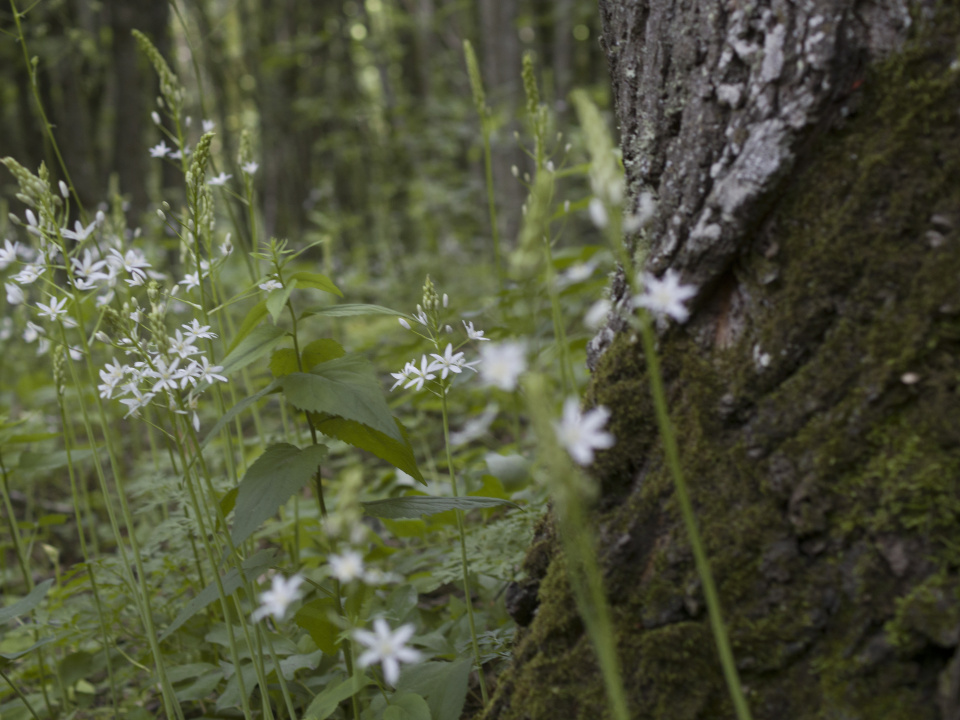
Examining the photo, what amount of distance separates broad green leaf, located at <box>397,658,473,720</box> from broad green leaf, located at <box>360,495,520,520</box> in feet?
1.28

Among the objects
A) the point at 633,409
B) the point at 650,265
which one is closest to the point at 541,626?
the point at 633,409

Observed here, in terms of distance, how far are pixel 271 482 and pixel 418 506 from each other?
357 mm

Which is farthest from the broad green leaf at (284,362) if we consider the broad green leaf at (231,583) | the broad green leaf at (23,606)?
the broad green leaf at (23,606)

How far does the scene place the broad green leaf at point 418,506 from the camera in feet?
5.08

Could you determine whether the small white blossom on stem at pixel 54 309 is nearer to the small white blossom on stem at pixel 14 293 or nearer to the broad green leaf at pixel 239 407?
the small white blossom on stem at pixel 14 293

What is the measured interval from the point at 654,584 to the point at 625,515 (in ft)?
0.51

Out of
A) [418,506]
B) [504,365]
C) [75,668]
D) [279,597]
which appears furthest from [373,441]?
[75,668]

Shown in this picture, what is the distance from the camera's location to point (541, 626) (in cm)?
146

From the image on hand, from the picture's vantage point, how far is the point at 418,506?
1.58 metres

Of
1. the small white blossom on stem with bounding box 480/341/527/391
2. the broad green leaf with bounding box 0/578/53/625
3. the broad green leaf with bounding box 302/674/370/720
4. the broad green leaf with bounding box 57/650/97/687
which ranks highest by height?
the broad green leaf with bounding box 57/650/97/687

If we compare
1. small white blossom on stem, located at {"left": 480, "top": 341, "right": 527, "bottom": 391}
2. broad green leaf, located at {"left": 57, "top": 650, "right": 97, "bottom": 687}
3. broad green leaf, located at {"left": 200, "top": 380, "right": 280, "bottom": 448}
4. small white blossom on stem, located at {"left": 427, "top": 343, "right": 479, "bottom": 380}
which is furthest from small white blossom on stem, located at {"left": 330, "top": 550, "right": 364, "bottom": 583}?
broad green leaf, located at {"left": 57, "top": 650, "right": 97, "bottom": 687}

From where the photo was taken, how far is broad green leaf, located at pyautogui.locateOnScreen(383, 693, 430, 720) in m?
1.47

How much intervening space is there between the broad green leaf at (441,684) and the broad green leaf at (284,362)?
0.85 meters

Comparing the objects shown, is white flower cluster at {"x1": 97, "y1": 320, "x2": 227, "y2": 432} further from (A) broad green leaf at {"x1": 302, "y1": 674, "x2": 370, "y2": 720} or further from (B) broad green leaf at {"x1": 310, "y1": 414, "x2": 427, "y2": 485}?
(A) broad green leaf at {"x1": 302, "y1": 674, "x2": 370, "y2": 720}
